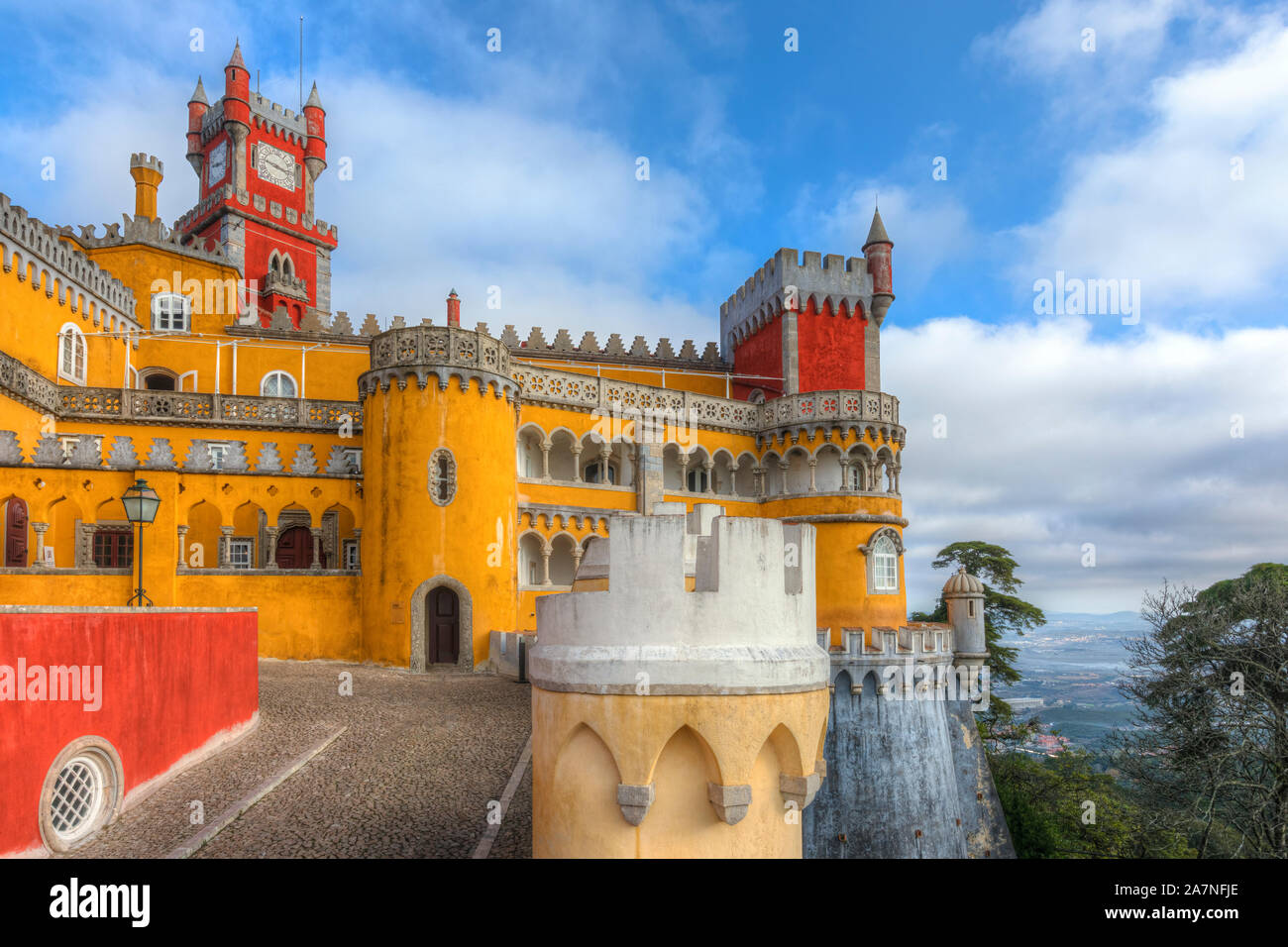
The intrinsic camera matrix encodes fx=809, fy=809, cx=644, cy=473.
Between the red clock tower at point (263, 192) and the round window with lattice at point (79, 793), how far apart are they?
33.0 m

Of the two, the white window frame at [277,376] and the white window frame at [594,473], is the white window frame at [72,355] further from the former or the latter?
the white window frame at [594,473]

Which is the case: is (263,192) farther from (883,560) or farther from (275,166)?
(883,560)

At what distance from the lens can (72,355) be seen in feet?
93.2

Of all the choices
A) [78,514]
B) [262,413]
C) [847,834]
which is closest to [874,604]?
[847,834]

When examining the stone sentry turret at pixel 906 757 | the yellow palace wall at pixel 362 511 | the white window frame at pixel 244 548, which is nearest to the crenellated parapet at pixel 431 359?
the yellow palace wall at pixel 362 511

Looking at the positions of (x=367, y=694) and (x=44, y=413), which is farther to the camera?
(x=44, y=413)

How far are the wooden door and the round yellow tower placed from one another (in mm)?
28

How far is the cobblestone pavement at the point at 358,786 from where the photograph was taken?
31.7ft

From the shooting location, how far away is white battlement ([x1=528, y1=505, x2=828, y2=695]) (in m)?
5.61

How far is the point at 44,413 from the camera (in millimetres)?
24797

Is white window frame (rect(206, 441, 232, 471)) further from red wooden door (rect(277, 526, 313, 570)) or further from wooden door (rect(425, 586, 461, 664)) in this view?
wooden door (rect(425, 586, 461, 664))

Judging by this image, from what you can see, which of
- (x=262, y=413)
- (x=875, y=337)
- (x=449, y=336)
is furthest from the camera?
(x=875, y=337)
